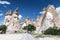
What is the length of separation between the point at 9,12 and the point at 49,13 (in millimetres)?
33225

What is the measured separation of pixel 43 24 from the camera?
5291 cm

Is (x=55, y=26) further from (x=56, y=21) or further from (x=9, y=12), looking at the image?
(x=9, y=12)

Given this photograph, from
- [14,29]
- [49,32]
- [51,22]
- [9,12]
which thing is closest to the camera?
[49,32]

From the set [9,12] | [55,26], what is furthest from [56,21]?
[9,12]

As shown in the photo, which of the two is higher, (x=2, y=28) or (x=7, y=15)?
(x=7, y=15)

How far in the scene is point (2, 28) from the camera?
66.8 metres

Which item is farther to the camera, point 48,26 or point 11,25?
point 11,25

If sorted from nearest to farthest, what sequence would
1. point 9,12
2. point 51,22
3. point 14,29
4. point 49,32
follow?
point 49,32
point 51,22
point 14,29
point 9,12

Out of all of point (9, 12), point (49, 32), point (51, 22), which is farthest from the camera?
point (9, 12)

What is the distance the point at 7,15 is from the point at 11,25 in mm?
12623

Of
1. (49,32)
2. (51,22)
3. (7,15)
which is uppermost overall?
(7,15)

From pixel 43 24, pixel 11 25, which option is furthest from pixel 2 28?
pixel 43 24

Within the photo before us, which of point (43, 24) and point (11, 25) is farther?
point (11, 25)

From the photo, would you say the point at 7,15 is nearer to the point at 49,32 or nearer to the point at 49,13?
the point at 49,13
